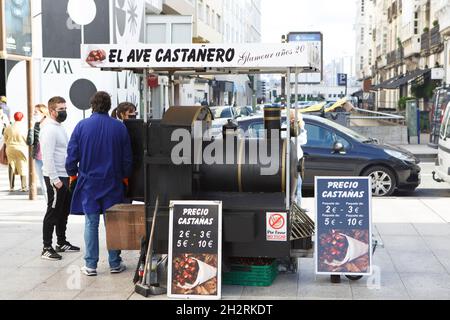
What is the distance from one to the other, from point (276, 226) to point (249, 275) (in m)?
0.63

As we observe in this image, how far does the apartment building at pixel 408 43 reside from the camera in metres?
41.3

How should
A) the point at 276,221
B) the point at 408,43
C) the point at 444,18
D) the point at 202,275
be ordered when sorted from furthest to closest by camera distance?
the point at 408,43 → the point at 444,18 → the point at 276,221 → the point at 202,275

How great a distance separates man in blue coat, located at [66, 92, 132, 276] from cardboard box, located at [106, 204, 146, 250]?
13 cm

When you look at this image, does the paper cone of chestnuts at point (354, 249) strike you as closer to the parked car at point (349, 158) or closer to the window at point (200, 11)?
the parked car at point (349, 158)

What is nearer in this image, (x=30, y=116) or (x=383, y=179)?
(x=30, y=116)

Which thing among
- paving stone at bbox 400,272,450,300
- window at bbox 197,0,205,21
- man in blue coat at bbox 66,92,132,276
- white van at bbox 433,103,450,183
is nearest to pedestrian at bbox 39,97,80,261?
man in blue coat at bbox 66,92,132,276

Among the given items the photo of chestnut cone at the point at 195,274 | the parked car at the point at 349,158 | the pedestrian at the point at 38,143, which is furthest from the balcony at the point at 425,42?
the photo of chestnut cone at the point at 195,274

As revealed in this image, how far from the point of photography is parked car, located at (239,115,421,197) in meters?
13.6

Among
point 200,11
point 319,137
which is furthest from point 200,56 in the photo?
point 200,11

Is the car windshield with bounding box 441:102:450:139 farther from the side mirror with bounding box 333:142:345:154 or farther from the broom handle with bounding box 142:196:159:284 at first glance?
the broom handle with bounding box 142:196:159:284

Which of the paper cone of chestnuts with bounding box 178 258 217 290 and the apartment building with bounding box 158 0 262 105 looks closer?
the paper cone of chestnuts with bounding box 178 258 217 290

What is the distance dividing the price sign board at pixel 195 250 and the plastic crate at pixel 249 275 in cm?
53

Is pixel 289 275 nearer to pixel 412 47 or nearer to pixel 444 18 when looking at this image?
pixel 444 18

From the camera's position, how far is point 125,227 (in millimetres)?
7324
